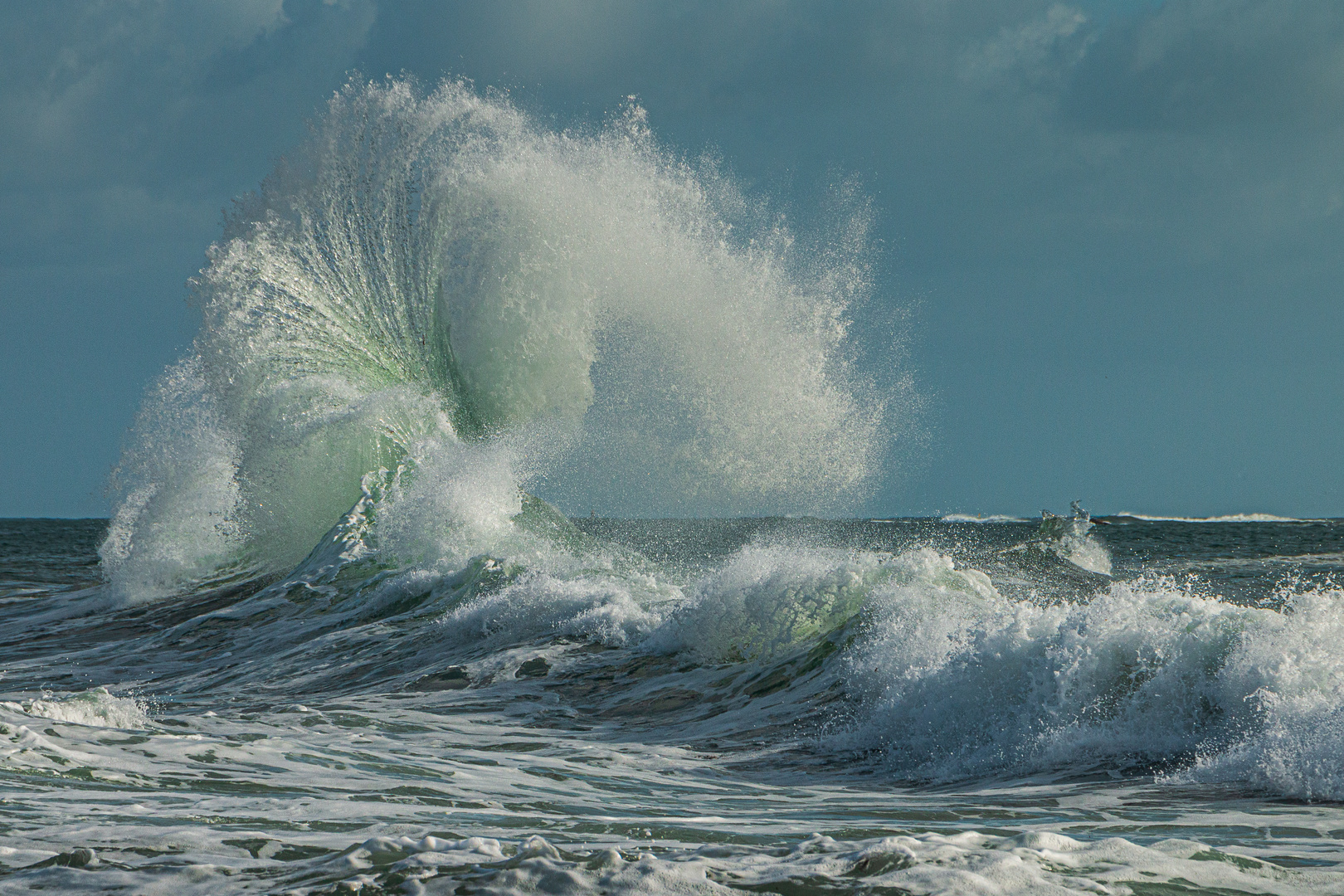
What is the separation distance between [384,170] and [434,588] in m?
7.38

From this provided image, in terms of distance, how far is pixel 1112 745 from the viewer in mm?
5895

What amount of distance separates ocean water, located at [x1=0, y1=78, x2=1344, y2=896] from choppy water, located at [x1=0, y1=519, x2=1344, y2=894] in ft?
0.10

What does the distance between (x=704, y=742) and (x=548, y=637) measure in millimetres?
3519

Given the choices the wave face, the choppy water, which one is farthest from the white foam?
the wave face

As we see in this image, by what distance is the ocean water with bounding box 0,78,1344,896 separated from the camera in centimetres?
384

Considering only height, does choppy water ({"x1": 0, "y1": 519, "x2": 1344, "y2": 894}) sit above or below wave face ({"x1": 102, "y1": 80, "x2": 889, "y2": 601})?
below

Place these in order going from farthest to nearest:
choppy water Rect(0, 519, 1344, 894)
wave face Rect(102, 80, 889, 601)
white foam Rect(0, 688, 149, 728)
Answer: wave face Rect(102, 80, 889, 601) → white foam Rect(0, 688, 149, 728) → choppy water Rect(0, 519, 1344, 894)

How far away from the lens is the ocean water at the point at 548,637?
3.84 meters

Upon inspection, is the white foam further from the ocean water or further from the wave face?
the wave face

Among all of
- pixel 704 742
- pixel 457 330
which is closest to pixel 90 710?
pixel 704 742

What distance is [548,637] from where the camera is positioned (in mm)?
10742

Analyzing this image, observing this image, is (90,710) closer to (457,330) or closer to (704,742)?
(704,742)

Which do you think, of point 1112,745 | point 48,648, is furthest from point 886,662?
point 48,648

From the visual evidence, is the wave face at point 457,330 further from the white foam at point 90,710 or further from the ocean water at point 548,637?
the white foam at point 90,710
